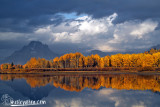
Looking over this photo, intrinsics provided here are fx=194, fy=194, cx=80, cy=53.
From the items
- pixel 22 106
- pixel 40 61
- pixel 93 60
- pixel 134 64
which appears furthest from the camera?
pixel 40 61

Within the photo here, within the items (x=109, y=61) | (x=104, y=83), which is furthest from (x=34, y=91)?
(x=109, y=61)

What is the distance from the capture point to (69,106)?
25625 millimetres

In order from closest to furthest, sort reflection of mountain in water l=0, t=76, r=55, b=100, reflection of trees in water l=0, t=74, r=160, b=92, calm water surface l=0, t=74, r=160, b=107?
calm water surface l=0, t=74, r=160, b=107 → reflection of mountain in water l=0, t=76, r=55, b=100 → reflection of trees in water l=0, t=74, r=160, b=92

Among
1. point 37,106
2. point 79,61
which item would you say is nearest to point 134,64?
point 79,61

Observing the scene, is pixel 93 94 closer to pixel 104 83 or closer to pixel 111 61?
pixel 104 83

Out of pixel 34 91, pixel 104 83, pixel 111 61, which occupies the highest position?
pixel 111 61

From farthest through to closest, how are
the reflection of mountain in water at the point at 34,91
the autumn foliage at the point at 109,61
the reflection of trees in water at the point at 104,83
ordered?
the autumn foliage at the point at 109,61 → the reflection of trees in water at the point at 104,83 → the reflection of mountain in water at the point at 34,91

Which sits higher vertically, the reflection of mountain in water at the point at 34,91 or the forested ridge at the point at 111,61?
the forested ridge at the point at 111,61

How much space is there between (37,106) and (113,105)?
9.97 metres

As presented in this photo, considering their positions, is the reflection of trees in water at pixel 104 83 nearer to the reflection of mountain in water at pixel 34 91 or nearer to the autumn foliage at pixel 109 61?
the reflection of mountain in water at pixel 34 91

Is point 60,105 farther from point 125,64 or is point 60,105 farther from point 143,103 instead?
point 125,64

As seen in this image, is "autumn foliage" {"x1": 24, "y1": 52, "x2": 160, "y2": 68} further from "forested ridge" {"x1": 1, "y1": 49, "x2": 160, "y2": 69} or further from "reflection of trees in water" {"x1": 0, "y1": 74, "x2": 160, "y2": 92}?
"reflection of trees in water" {"x1": 0, "y1": 74, "x2": 160, "y2": 92}

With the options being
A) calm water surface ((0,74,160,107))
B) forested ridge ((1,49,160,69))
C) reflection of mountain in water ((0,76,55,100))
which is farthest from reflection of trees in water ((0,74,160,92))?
forested ridge ((1,49,160,69))

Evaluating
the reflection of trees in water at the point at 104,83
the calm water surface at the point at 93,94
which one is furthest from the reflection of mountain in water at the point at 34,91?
the reflection of trees in water at the point at 104,83
